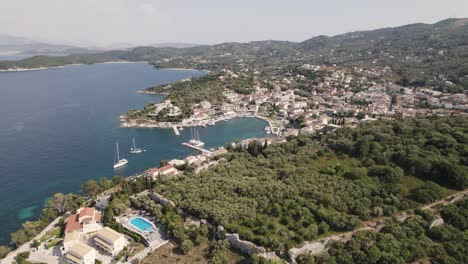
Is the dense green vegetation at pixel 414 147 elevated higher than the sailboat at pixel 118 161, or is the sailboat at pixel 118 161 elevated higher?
the dense green vegetation at pixel 414 147

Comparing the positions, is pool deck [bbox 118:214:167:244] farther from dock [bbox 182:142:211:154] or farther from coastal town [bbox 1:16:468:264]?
dock [bbox 182:142:211:154]

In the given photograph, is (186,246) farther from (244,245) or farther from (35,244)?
(35,244)

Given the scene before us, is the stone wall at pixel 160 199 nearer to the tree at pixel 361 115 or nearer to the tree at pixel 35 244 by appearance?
the tree at pixel 35 244

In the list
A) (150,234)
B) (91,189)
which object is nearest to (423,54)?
(91,189)

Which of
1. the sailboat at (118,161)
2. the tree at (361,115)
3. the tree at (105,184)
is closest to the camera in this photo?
the tree at (105,184)

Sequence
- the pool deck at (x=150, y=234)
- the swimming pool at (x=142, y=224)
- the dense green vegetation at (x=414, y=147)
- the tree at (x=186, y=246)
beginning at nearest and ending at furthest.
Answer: the tree at (x=186, y=246) < the pool deck at (x=150, y=234) < the swimming pool at (x=142, y=224) < the dense green vegetation at (x=414, y=147)

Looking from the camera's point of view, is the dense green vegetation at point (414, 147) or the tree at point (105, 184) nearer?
the dense green vegetation at point (414, 147)

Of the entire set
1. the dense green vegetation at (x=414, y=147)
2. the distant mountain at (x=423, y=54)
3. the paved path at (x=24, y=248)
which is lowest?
the paved path at (x=24, y=248)

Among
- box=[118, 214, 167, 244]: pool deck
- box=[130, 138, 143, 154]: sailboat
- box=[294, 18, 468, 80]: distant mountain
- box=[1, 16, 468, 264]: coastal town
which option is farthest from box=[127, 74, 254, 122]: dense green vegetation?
box=[294, 18, 468, 80]: distant mountain

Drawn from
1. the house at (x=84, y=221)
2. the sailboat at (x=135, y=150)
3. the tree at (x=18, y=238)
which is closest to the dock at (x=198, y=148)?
the sailboat at (x=135, y=150)
